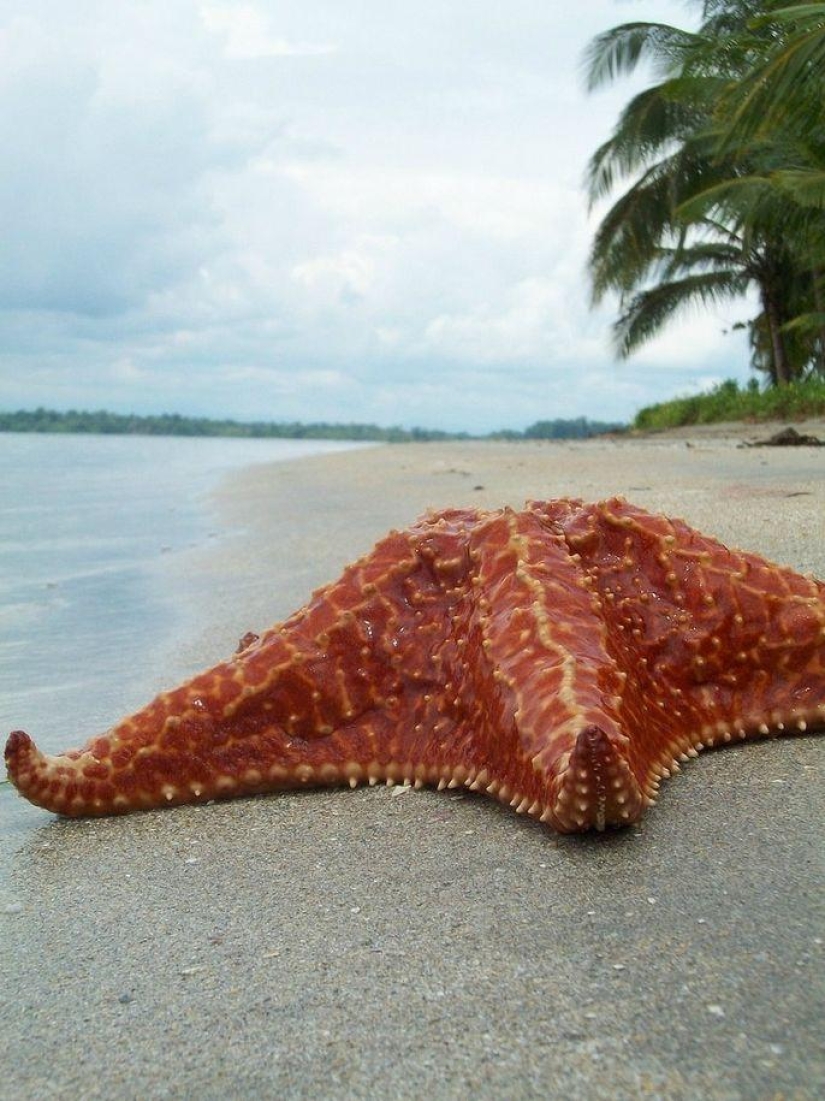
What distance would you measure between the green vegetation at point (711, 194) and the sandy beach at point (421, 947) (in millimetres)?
15322

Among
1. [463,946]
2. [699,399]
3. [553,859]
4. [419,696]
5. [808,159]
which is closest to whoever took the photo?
[463,946]

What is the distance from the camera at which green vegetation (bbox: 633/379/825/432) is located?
84.5ft

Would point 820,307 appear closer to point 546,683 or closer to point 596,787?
point 546,683

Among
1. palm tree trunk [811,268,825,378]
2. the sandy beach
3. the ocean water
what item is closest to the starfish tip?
the sandy beach

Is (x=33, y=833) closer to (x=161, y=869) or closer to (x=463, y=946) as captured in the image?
(x=161, y=869)

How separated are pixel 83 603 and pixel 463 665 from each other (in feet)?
17.6

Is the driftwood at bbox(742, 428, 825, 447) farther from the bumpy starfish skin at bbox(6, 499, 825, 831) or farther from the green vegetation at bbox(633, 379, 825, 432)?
the bumpy starfish skin at bbox(6, 499, 825, 831)

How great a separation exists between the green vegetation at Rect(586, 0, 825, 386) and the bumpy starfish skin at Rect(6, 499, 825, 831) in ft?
47.4

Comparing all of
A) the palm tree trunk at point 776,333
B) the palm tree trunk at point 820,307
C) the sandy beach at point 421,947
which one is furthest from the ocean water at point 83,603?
the palm tree trunk at point 776,333

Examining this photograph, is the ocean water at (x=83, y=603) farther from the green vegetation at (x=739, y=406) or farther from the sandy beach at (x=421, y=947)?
the green vegetation at (x=739, y=406)

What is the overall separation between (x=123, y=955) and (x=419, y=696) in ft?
3.71

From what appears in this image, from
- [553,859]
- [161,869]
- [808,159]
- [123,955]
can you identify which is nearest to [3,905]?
[161,869]

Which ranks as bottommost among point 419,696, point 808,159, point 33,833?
point 33,833

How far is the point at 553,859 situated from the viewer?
255 cm
